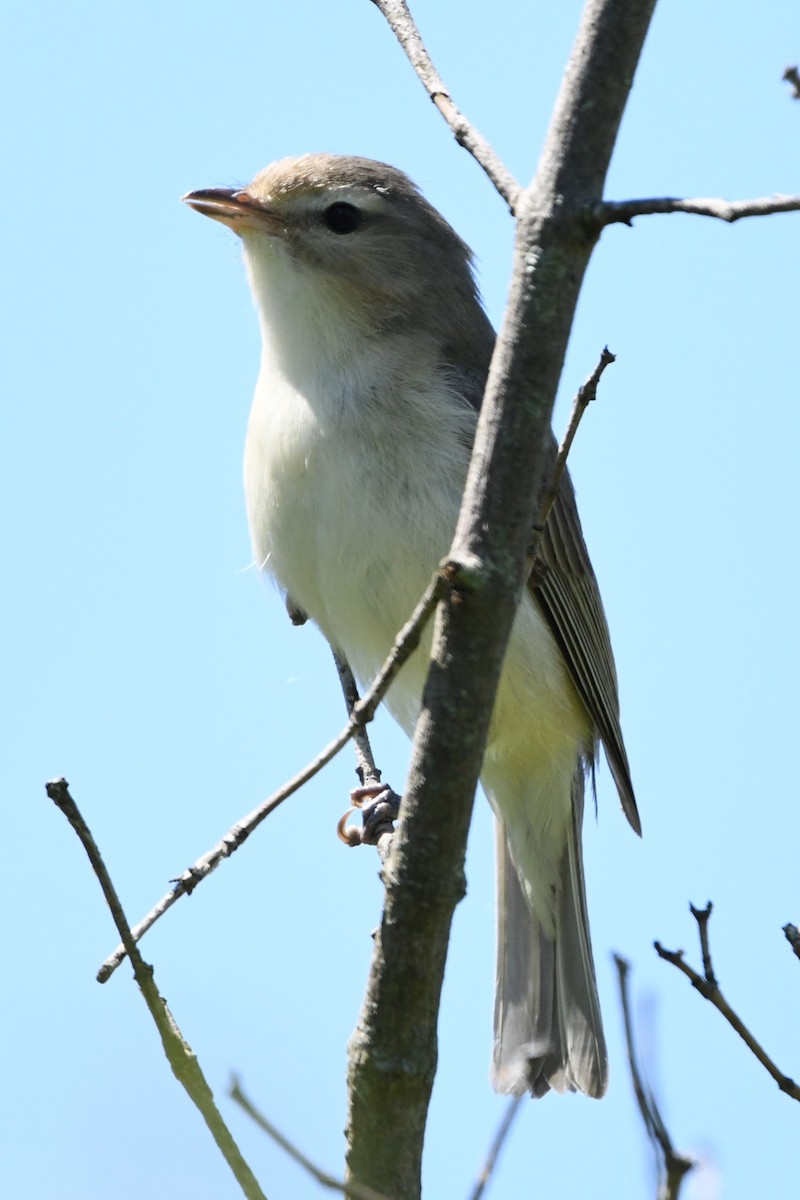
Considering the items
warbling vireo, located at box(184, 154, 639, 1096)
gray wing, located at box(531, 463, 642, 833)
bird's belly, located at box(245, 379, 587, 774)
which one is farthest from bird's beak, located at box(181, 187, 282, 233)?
gray wing, located at box(531, 463, 642, 833)

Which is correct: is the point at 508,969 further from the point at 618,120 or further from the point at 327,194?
the point at 618,120

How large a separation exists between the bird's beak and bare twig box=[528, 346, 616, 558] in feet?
7.10

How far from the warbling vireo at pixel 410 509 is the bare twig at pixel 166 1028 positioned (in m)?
1.90

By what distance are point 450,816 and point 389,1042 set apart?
54 cm

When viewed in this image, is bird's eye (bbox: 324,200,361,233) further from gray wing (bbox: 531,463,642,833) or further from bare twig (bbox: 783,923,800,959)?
bare twig (bbox: 783,923,800,959)

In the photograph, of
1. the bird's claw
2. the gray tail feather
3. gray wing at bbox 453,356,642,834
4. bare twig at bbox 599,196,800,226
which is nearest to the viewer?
bare twig at bbox 599,196,800,226

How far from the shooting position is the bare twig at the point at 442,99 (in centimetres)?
284

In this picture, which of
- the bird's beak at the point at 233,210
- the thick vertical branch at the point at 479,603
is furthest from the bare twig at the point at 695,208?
the bird's beak at the point at 233,210

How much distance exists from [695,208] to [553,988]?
3337 millimetres

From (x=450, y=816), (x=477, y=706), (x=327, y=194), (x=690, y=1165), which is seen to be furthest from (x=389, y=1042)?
(x=327, y=194)

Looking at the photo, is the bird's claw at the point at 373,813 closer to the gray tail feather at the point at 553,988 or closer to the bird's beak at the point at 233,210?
the gray tail feather at the point at 553,988

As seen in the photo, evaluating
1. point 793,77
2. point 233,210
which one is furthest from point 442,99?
point 233,210

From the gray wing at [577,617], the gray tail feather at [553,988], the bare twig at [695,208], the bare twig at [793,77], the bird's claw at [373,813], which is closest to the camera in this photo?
the bare twig at [695,208]

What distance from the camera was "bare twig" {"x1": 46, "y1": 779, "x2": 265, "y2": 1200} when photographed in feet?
7.80
